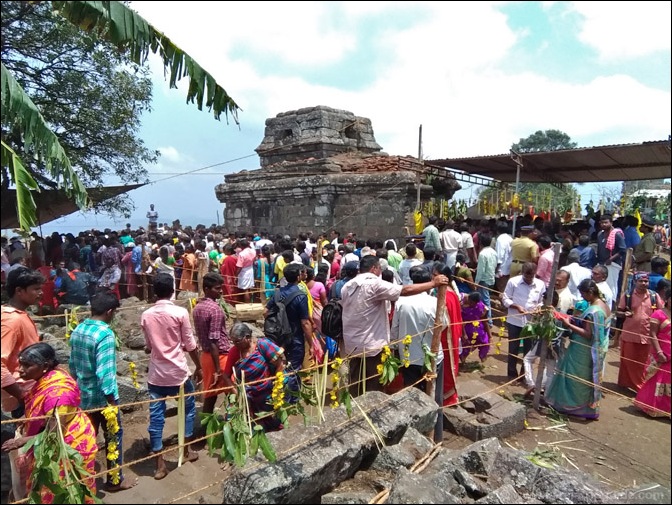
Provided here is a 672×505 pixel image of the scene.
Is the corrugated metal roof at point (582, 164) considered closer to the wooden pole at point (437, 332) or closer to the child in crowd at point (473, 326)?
the child in crowd at point (473, 326)

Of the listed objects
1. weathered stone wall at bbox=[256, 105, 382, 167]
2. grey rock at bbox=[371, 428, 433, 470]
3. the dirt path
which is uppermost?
weathered stone wall at bbox=[256, 105, 382, 167]

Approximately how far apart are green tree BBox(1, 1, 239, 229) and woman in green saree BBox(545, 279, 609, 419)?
5.03m

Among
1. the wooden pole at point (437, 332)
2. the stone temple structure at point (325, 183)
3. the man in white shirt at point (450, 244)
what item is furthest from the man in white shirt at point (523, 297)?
the stone temple structure at point (325, 183)

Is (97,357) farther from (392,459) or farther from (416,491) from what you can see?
(416,491)

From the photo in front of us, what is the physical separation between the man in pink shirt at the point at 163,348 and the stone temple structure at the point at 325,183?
8.98m

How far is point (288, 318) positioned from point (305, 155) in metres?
12.5

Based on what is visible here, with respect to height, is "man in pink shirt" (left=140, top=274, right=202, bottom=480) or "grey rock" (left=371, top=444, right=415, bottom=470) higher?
"man in pink shirt" (left=140, top=274, right=202, bottom=480)

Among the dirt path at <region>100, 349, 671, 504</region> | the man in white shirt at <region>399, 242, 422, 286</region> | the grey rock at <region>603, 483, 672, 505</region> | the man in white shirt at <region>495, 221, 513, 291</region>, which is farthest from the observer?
the man in white shirt at <region>495, 221, 513, 291</region>

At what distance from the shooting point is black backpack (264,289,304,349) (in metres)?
4.79

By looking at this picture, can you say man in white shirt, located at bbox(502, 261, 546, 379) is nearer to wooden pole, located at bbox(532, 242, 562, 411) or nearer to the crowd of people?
the crowd of people

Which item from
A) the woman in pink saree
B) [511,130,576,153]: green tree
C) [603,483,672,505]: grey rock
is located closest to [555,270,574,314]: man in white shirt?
the woman in pink saree

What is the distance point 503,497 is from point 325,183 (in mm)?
11320

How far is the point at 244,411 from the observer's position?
129 inches

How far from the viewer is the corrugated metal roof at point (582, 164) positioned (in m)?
8.72
